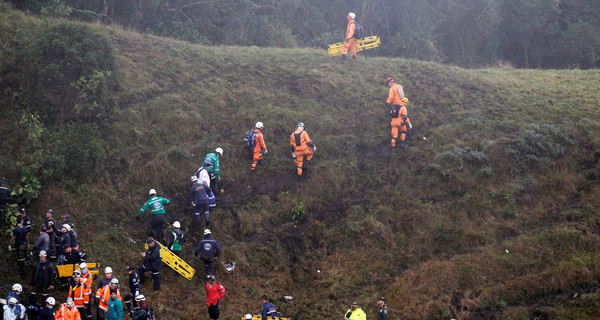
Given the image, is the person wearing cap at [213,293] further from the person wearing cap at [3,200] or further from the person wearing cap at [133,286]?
the person wearing cap at [3,200]

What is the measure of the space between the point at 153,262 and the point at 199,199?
298cm

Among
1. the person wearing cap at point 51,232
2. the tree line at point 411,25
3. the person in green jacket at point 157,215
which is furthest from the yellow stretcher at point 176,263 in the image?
the tree line at point 411,25

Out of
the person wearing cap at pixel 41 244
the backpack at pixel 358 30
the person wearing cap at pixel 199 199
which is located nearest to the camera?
the person wearing cap at pixel 41 244

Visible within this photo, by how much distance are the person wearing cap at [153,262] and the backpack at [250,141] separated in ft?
22.1

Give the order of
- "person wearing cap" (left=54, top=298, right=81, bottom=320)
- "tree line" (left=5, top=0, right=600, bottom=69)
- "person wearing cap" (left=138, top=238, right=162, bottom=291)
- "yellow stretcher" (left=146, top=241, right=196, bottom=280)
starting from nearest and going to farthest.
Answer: "person wearing cap" (left=54, top=298, right=81, bottom=320)
"person wearing cap" (left=138, top=238, right=162, bottom=291)
"yellow stretcher" (left=146, top=241, right=196, bottom=280)
"tree line" (left=5, top=0, right=600, bottom=69)

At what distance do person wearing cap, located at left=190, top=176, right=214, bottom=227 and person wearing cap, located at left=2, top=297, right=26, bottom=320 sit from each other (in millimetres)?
5799

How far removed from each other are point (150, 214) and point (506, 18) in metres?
33.6

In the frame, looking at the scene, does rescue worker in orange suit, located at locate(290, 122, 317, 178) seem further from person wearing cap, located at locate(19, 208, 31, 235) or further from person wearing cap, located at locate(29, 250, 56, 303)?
person wearing cap, located at locate(29, 250, 56, 303)

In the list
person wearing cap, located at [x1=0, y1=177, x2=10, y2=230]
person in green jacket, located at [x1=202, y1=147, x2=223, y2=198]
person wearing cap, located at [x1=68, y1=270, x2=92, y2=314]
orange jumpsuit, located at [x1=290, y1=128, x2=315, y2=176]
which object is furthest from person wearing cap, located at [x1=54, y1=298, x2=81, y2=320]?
orange jumpsuit, located at [x1=290, y1=128, x2=315, y2=176]

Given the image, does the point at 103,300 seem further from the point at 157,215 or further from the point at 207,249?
the point at 157,215

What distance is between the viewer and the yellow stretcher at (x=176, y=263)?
13.7 meters

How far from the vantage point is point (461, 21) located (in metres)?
39.5

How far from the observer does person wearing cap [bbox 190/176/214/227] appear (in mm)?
15461

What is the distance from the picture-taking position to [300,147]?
59.9 ft
